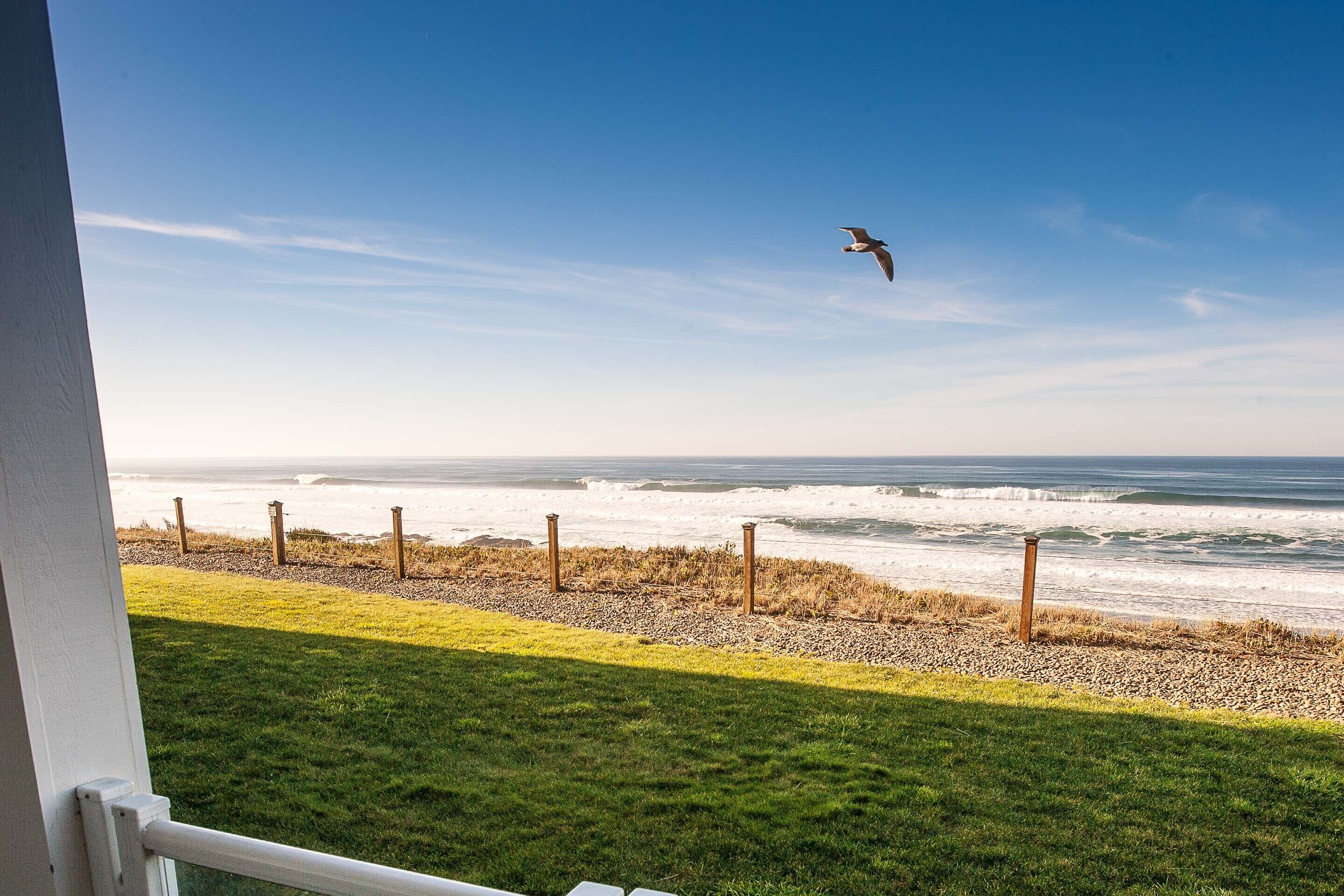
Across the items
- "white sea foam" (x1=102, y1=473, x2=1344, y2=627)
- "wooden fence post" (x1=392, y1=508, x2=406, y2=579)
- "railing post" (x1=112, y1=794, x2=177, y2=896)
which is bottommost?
"white sea foam" (x1=102, y1=473, x2=1344, y2=627)

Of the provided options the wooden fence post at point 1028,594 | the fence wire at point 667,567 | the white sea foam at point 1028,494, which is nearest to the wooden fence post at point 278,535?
the fence wire at point 667,567

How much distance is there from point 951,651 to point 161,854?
696cm

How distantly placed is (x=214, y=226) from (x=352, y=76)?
183 inches

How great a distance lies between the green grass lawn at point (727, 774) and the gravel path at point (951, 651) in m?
0.63

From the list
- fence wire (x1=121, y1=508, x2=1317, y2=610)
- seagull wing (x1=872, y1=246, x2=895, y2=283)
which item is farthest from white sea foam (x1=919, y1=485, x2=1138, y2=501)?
seagull wing (x1=872, y1=246, x2=895, y2=283)

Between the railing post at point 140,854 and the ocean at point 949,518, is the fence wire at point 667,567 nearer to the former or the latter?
the ocean at point 949,518

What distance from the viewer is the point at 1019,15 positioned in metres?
7.86

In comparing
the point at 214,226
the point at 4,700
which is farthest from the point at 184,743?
the point at 214,226

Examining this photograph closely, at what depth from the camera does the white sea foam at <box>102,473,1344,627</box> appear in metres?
11.0

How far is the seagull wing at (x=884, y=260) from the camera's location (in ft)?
17.6

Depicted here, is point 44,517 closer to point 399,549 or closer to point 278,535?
point 399,549

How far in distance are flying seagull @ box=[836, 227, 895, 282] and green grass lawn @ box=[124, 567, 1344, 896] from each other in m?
3.48

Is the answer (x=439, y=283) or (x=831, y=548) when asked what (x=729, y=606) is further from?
(x=439, y=283)

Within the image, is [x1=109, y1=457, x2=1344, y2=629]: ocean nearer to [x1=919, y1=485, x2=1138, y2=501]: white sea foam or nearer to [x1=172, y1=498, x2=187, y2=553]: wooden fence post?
[x1=919, y1=485, x2=1138, y2=501]: white sea foam
